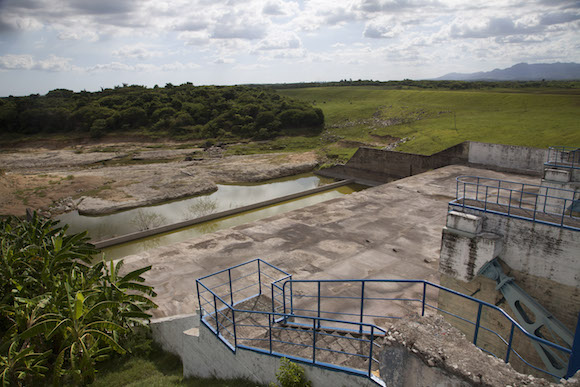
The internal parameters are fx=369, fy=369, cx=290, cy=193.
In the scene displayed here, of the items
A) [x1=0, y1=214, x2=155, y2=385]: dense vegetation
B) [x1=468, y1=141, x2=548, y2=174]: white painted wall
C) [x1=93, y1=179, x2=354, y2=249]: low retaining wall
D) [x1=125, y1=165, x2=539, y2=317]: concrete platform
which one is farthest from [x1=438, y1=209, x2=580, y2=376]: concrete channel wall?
[x1=468, y1=141, x2=548, y2=174]: white painted wall

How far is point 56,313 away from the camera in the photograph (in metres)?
8.19

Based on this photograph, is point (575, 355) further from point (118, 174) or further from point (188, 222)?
point (118, 174)

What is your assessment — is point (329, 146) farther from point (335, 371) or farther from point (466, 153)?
point (335, 371)

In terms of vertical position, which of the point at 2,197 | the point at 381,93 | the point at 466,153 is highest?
the point at 381,93

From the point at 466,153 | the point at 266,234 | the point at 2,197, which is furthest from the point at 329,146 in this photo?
the point at 2,197

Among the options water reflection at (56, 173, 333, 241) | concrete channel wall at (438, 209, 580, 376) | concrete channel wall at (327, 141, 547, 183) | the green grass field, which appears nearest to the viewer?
concrete channel wall at (438, 209, 580, 376)

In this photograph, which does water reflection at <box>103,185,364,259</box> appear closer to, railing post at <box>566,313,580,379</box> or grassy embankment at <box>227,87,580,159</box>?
grassy embankment at <box>227,87,580,159</box>

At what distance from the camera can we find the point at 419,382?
402 cm

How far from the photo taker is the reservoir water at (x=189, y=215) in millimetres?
18656

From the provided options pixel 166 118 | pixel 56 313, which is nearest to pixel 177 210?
pixel 56 313

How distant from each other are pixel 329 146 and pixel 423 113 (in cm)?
1211

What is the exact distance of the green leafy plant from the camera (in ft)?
16.9

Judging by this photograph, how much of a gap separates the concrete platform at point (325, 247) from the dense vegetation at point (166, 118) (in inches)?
1194

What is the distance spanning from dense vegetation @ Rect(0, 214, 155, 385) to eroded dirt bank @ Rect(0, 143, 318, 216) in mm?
13366
